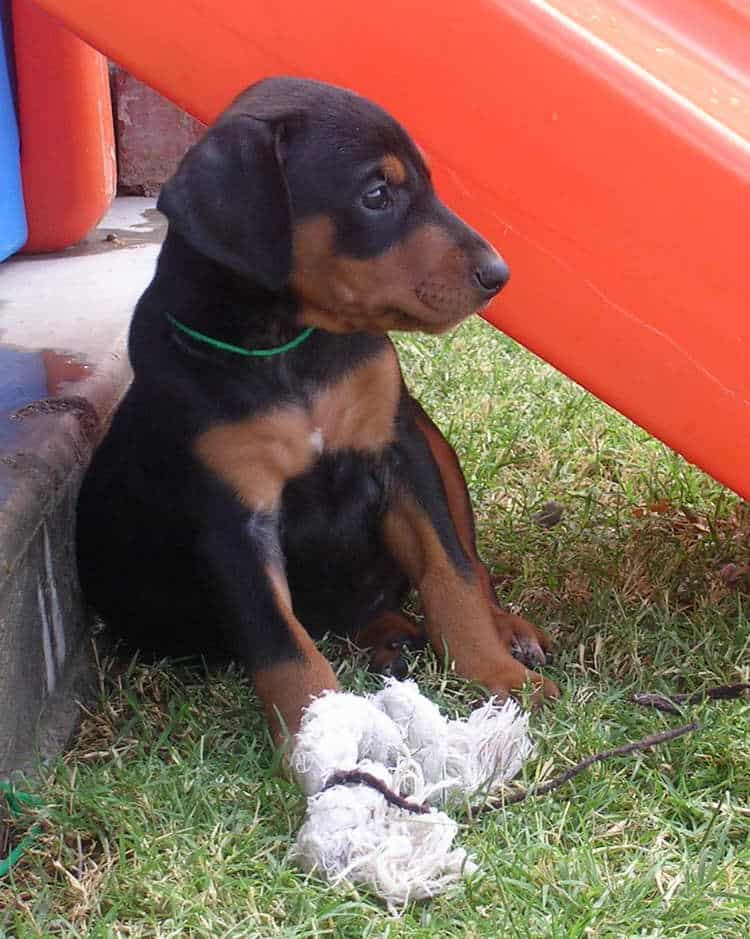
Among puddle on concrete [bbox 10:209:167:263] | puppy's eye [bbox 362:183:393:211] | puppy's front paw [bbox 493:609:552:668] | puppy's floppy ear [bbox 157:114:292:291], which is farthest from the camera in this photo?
puddle on concrete [bbox 10:209:167:263]

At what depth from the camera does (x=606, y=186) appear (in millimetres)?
2656

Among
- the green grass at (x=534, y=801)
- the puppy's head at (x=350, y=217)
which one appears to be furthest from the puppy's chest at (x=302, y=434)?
the green grass at (x=534, y=801)

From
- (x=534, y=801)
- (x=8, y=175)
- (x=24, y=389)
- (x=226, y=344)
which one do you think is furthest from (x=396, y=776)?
(x=8, y=175)

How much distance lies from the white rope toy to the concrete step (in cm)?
60

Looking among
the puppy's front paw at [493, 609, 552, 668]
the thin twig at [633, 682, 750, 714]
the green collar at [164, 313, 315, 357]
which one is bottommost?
the puppy's front paw at [493, 609, 552, 668]

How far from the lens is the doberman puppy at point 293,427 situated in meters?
2.48

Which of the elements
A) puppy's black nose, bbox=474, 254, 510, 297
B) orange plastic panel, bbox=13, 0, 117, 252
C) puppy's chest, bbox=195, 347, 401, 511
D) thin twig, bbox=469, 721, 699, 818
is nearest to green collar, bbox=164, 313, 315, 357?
puppy's chest, bbox=195, 347, 401, 511

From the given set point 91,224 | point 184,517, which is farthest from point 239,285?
point 91,224

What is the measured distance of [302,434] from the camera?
2.74 m

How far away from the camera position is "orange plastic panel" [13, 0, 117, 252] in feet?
14.3

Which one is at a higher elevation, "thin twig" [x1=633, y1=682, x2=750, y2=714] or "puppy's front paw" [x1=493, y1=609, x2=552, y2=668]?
"thin twig" [x1=633, y1=682, x2=750, y2=714]

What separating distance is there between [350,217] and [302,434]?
47cm

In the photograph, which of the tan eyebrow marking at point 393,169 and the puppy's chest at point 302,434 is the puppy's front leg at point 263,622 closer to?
the puppy's chest at point 302,434

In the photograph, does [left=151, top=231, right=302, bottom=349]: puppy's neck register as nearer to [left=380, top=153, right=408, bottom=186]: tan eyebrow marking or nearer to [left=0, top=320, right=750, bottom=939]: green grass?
[left=380, top=153, right=408, bottom=186]: tan eyebrow marking
